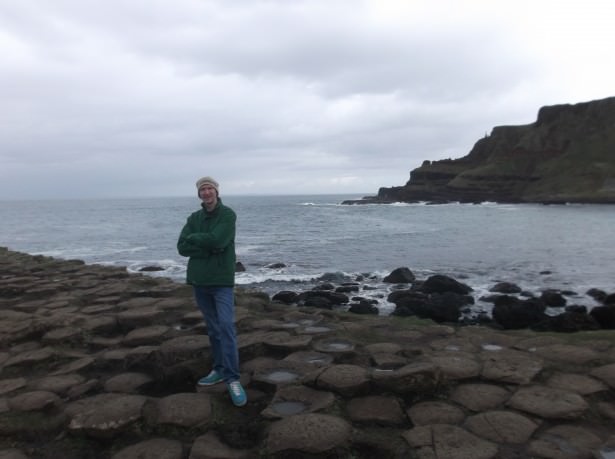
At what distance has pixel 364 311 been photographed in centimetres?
1423

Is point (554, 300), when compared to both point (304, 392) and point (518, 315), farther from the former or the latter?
point (304, 392)

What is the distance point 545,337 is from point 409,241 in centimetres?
2997

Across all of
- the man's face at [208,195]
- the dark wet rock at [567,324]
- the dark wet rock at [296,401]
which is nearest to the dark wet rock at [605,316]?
the dark wet rock at [567,324]

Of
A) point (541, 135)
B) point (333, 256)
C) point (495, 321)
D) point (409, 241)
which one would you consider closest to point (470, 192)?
point (541, 135)

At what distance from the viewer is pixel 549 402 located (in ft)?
13.2

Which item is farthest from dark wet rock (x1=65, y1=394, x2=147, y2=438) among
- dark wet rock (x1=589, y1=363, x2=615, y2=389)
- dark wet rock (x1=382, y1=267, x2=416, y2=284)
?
dark wet rock (x1=382, y1=267, x2=416, y2=284)

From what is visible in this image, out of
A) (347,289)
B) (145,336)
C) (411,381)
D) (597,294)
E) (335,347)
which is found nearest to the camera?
(411,381)

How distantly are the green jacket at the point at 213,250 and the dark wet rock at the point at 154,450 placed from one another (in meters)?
1.49

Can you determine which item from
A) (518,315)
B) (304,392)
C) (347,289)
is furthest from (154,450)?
(347,289)

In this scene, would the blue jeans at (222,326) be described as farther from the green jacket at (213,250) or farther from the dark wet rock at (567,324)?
the dark wet rock at (567,324)

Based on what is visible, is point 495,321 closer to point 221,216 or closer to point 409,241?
point 221,216

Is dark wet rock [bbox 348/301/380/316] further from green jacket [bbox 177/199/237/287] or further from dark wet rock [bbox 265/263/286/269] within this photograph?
dark wet rock [bbox 265/263/286/269]

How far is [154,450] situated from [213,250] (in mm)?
1805

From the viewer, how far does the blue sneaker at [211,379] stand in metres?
4.57
